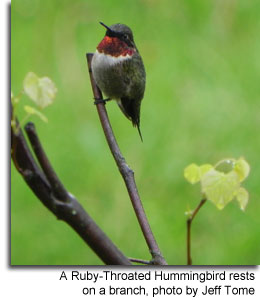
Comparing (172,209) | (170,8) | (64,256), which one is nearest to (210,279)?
(64,256)

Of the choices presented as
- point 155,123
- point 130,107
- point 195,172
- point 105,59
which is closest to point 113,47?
point 105,59

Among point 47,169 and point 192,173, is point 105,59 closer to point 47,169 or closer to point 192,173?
point 192,173

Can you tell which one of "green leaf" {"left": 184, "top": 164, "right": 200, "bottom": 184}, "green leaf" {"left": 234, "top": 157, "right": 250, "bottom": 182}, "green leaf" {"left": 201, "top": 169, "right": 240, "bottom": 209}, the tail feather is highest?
the tail feather

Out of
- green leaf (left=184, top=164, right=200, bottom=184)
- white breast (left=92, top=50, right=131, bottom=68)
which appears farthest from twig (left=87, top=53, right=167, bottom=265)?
white breast (left=92, top=50, right=131, bottom=68)

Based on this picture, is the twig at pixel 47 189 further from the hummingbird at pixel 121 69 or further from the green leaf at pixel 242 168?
the hummingbird at pixel 121 69

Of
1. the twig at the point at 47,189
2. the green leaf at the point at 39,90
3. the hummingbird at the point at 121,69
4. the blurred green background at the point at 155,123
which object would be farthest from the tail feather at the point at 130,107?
the twig at the point at 47,189

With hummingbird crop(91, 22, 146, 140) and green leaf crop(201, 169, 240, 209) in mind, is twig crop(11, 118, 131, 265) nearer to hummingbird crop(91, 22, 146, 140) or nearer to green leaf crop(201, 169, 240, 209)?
green leaf crop(201, 169, 240, 209)
